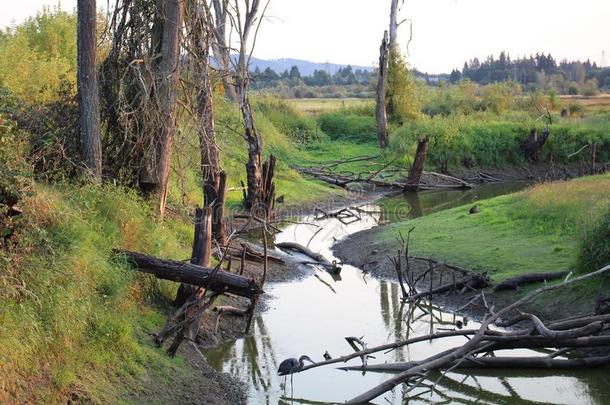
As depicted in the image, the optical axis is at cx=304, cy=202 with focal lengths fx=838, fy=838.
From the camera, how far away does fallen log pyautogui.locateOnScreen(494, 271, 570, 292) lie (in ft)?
46.5

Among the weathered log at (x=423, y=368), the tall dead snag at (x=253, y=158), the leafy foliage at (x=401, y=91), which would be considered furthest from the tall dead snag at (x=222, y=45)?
the leafy foliage at (x=401, y=91)

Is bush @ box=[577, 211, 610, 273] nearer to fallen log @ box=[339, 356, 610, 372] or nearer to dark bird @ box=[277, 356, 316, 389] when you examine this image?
fallen log @ box=[339, 356, 610, 372]

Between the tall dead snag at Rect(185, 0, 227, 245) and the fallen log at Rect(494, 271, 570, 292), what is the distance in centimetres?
A: 528

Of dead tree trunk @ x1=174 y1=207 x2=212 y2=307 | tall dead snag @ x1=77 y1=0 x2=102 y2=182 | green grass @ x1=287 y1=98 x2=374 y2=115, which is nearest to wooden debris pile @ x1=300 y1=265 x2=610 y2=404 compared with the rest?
dead tree trunk @ x1=174 y1=207 x2=212 y2=307

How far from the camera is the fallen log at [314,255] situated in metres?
17.6

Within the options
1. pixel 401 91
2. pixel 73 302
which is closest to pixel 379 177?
pixel 401 91

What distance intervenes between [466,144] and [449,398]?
91.2ft

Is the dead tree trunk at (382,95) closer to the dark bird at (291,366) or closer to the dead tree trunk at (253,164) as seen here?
the dead tree trunk at (253,164)

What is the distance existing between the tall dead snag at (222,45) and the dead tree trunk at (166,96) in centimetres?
151

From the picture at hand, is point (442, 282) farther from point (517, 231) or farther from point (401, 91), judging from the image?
point (401, 91)

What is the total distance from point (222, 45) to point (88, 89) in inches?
187

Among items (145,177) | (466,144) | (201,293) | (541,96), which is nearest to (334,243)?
(145,177)

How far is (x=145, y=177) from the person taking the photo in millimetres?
14523

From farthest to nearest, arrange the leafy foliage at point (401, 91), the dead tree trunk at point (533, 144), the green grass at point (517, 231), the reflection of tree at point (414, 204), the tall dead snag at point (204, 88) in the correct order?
1. the leafy foliage at point (401, 91)
2. the dead tree trunk at point (533, 144)
3. the reflection of tree at point (414, 204)
4. the green grass at point (517, 231)
5. the tall dead snag at point (204, 88)
